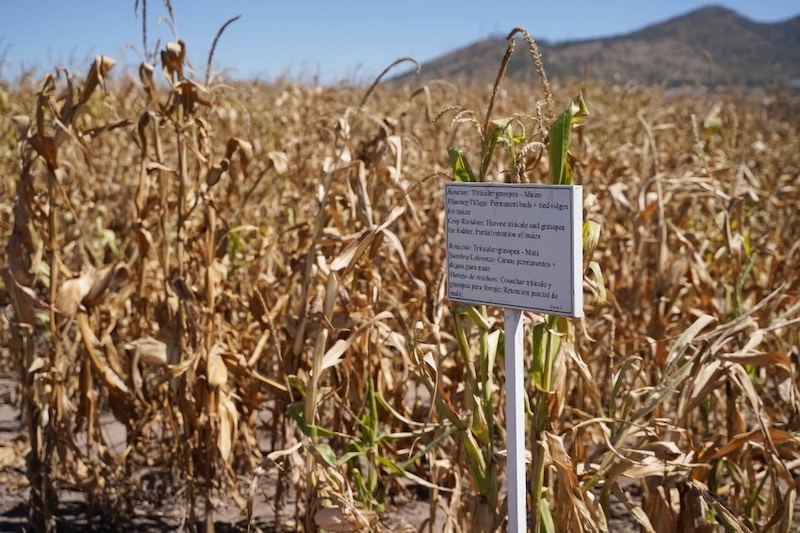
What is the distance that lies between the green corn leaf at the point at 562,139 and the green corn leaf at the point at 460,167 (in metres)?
0.18

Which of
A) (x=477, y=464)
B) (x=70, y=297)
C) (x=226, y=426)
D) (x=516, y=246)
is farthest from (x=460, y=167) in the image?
(x=70, y=297)

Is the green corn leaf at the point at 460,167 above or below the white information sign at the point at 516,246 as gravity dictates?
above

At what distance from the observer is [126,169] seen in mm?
3922

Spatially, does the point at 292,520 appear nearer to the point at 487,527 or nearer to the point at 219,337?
the point at 219,337

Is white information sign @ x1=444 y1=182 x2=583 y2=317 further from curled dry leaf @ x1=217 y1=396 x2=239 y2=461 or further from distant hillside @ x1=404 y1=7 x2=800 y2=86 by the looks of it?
distant hillside @ x1=404 y1=7 x2=800 y2=86

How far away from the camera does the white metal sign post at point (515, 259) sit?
134 centimetres

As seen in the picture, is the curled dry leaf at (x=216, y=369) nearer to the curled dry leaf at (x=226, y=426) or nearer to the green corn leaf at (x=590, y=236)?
the curled dry leaf at (x=226, y=426)

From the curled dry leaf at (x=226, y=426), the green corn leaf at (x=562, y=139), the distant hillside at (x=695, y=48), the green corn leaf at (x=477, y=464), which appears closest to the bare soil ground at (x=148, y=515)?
the curled dry leaf at (x=226, y=426)

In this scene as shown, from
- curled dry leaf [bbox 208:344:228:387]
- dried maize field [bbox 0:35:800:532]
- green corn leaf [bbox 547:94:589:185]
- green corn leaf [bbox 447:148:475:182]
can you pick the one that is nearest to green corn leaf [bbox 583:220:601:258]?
dried maize field [bbox 0:35:800:532]

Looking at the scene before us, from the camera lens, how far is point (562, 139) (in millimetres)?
1343

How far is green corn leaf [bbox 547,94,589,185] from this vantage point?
4.35 ft

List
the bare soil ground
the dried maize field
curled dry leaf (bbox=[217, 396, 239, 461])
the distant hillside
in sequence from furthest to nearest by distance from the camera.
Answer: the distant hillside, the bare soil ground, curled dry leaf (bbox=[217, 396, 239, 461]), the dried maize field

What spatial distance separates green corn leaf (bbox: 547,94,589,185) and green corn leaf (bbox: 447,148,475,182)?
0.60 feet

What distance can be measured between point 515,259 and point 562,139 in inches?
9.1
